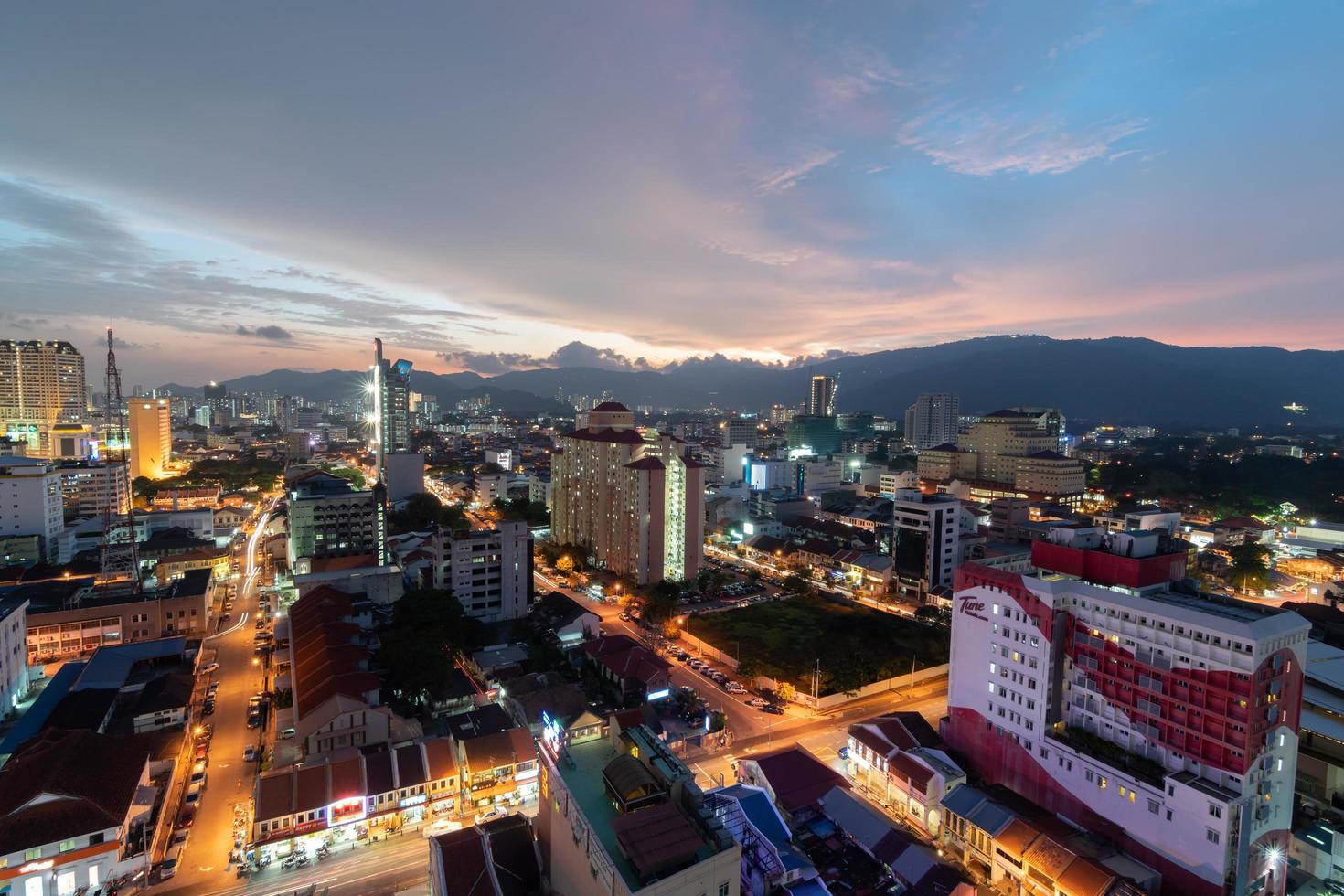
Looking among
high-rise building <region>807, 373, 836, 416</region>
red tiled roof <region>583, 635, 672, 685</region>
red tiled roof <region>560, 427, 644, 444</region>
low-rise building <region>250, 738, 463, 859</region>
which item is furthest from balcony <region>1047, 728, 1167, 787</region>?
high-rise building <region>807, 373, 836, 416</region>

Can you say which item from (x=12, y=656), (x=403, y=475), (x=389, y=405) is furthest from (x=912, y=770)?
(x=389, y=405)

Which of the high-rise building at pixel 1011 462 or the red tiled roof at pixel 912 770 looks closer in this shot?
the red tiled roof at pixel 912 770

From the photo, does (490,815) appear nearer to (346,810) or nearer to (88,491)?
(346,810)

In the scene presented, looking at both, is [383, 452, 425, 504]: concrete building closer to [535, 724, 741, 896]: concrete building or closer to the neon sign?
the neon sign

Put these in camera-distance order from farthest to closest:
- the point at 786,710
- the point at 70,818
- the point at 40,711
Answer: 1. the point at 786,710
2. the point at 40,711
3. the point at 70,818

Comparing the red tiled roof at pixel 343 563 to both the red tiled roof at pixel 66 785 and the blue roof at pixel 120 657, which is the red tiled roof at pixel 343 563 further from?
the red tiled roof at pixel 66 785

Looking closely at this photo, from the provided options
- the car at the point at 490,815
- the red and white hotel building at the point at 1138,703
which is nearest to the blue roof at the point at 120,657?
the car at the point at 490,815
